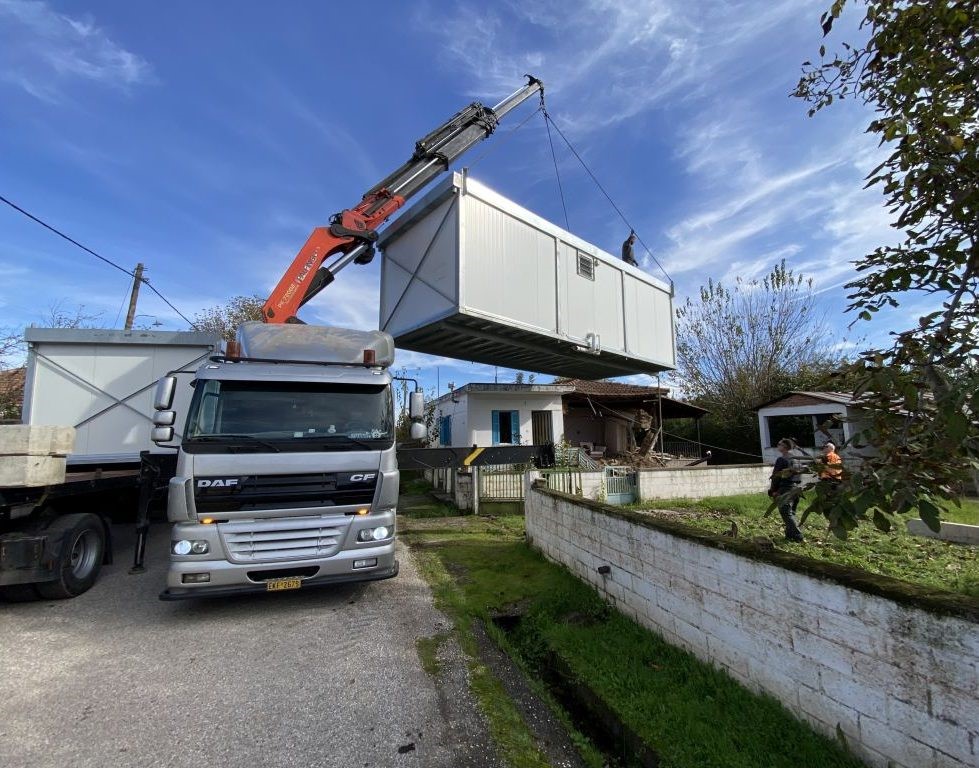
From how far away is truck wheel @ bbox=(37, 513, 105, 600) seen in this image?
5262 mm

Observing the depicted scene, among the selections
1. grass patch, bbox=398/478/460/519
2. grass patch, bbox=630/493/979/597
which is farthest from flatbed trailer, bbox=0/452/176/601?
grass patch, bbox=630/493/979/597

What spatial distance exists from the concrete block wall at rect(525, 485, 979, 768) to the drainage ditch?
849mm

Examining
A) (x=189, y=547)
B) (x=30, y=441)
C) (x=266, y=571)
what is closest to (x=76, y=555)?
(x=30, y=441)

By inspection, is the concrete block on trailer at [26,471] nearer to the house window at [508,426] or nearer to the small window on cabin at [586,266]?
the small window on cabin at [586,266]

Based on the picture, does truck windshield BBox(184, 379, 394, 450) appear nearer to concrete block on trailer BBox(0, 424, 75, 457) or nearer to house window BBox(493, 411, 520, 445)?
concrete block on trailer BBox(0, 424, 75, 457)

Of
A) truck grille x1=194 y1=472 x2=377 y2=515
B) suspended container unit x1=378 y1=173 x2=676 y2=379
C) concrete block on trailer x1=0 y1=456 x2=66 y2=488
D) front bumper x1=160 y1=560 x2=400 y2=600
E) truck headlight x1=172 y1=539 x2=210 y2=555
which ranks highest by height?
suspended container unit x1=378 y1=173 x2=676 y2=379

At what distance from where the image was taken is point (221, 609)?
5.12 meters

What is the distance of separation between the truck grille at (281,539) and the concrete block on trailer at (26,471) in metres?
1.85

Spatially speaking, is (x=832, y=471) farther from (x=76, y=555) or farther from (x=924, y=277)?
(x=76, y=555)

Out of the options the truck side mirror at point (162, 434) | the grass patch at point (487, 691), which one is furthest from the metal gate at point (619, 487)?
the truck side mirror at point (162, 434)

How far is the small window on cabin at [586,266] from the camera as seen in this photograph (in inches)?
419

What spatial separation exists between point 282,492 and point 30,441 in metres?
2.43

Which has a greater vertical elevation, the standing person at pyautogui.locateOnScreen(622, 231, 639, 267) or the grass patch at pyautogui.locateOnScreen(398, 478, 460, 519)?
the standing person at pyautogui.locateOnScreen(622, 231, 639, 267)

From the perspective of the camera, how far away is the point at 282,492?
4.85 m
